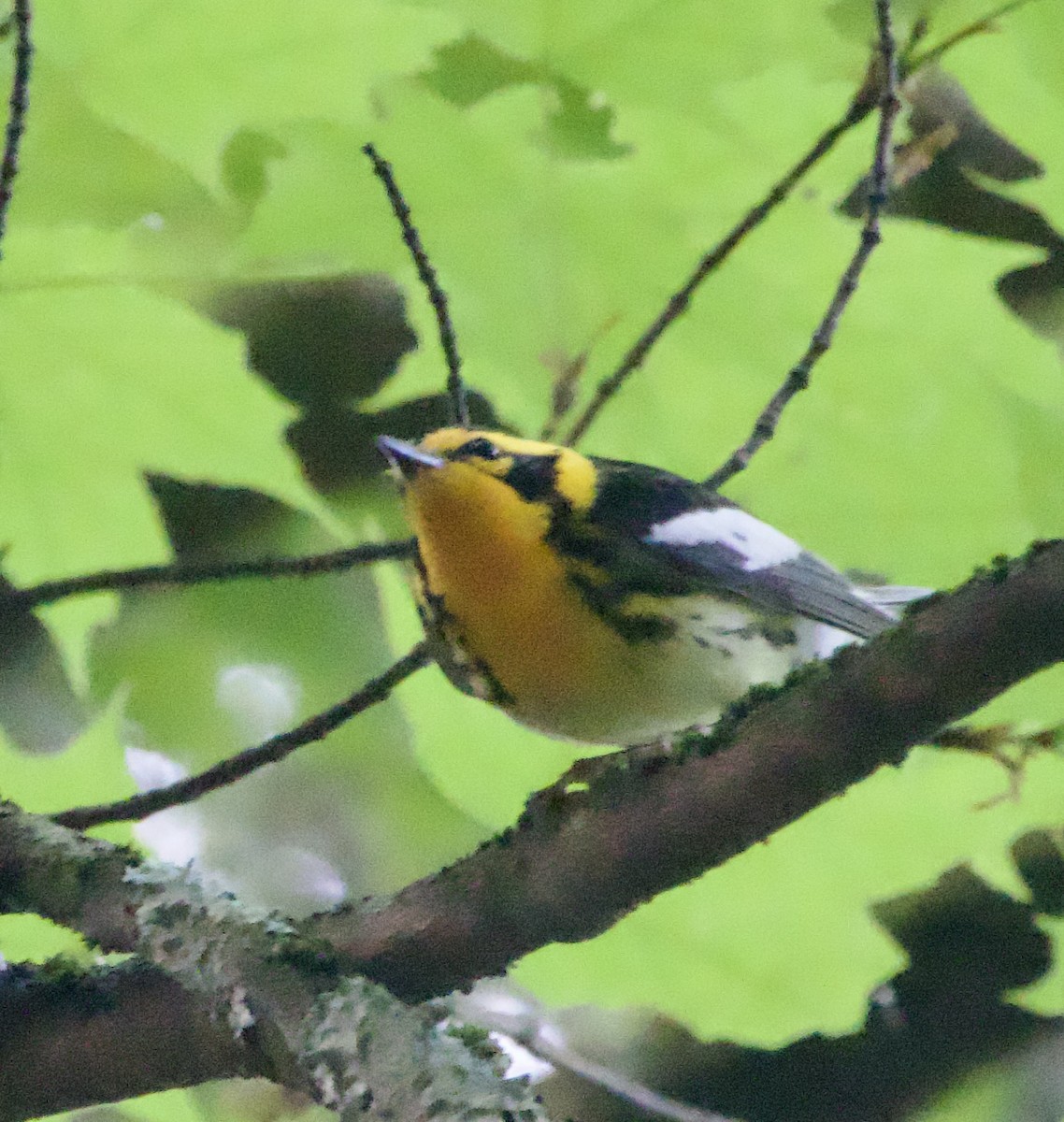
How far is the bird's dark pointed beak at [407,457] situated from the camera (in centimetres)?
67

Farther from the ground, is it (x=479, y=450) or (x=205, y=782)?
(x=479, y=450)

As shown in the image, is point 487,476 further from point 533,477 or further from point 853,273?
point 853,273

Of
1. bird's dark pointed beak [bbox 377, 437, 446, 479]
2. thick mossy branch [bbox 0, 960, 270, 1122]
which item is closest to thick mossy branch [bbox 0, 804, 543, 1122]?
thick mossy branch [bbox 0, 960, 270, 1122]

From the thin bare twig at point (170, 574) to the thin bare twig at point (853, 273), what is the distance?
20 cm

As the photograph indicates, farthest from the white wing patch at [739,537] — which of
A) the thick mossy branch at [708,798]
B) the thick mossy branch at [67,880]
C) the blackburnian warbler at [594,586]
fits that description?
the thick mossy branch at [67,880]

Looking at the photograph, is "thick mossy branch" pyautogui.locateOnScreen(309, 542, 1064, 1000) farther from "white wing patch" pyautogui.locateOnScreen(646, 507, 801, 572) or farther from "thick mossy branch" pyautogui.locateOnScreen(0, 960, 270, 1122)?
"white wing patch" pyautogui.locateOnScreen(646, 507, 801, 572)

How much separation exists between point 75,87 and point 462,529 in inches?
11.2

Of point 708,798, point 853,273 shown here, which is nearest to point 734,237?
point 853,273

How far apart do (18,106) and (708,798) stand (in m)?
0.42

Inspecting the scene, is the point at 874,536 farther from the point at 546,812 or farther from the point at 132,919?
the point at 132,919

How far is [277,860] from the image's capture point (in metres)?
0.92

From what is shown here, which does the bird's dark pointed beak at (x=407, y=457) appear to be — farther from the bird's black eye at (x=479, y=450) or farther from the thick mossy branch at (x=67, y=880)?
the thick mossy branch at (x=67, y=880)

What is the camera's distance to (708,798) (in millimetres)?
456

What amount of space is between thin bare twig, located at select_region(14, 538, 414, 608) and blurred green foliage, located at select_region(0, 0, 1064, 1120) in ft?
0.11
